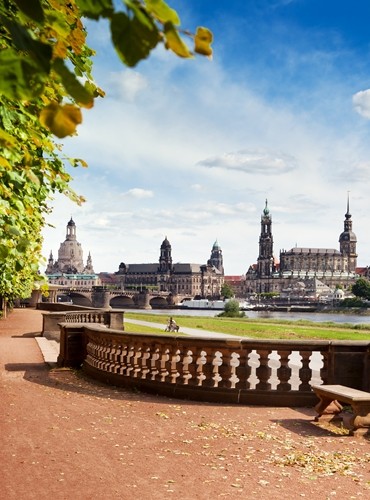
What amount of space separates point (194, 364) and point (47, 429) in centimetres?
382

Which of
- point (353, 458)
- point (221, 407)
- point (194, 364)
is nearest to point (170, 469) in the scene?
point (353, 458)

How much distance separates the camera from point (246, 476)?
22.3ft

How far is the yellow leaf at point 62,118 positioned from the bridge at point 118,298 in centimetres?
14514

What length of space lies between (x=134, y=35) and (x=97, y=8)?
160mm

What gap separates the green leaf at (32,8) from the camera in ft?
6.13

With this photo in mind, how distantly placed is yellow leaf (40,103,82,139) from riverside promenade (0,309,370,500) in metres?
4.82

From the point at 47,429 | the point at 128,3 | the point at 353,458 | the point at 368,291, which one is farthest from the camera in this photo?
the point at 368,291

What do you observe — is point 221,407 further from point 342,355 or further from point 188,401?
point 342,355

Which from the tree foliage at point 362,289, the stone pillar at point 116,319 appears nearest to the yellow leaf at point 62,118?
the stone pillar at point 116,319

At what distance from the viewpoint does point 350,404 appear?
9.30m

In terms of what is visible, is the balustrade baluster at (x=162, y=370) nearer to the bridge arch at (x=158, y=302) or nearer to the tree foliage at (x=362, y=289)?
the bridge arch at (x=158, y=302)

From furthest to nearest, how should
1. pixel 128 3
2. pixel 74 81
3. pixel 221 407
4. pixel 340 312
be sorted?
pixel 340 312 < pixel 221 407 < pixel 74 81 < pixel 128 3

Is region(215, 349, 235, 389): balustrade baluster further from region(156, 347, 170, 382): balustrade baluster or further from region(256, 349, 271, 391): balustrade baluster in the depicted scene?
region(156, 347, 170, 382): balustrade baluster

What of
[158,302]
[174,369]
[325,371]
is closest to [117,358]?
[174,369]
